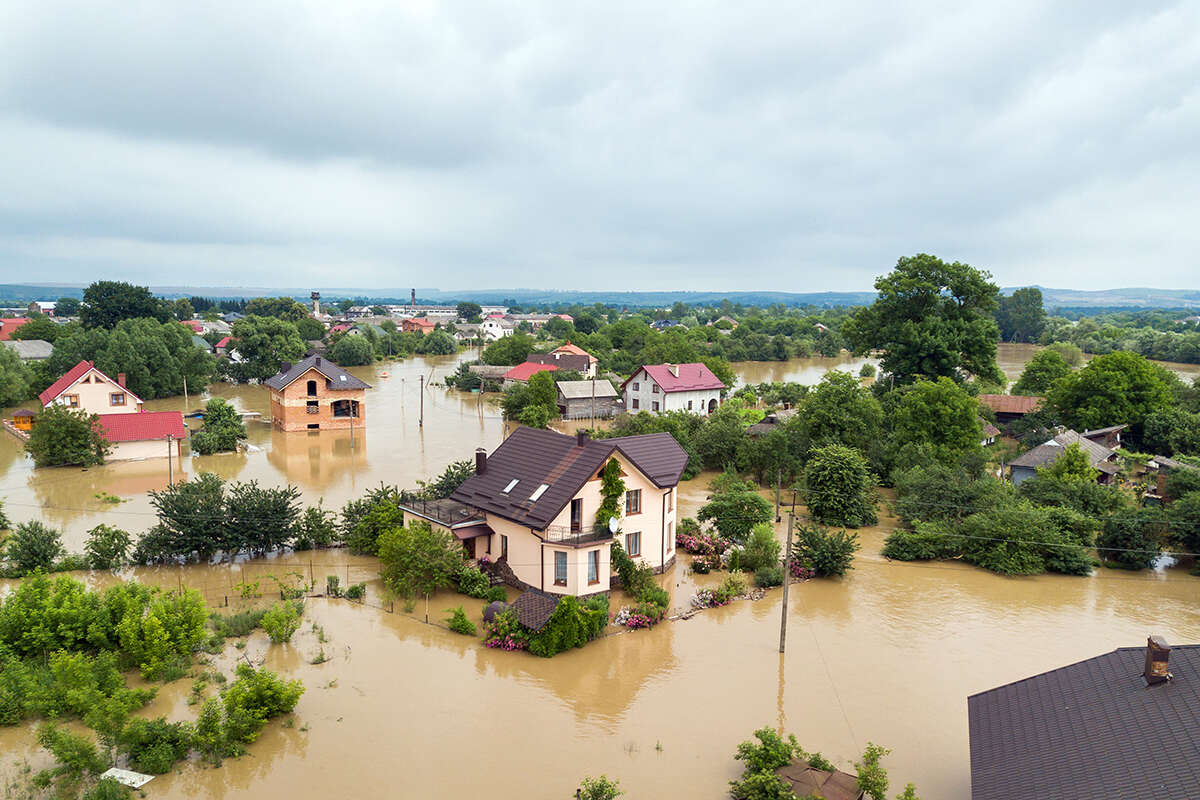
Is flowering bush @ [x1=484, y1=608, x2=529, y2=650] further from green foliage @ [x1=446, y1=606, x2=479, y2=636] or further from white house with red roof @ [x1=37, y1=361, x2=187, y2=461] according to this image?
white house with red roof @ [x1=37, y1=361, x2=187, y2=461]

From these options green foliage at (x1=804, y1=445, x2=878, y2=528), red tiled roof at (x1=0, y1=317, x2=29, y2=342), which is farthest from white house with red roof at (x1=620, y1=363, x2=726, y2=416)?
red tiled roof at (x1=0, y1=317, x2=29, y2=342)

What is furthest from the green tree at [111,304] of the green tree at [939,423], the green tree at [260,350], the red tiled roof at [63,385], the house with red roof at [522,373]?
the green tree at [939,423]

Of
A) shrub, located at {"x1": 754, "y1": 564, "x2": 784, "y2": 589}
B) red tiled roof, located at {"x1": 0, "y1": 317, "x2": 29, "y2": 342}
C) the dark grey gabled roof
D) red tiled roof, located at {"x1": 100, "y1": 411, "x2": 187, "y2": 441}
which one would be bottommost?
shrub, located at {"x1": 754, "y1": 564, "x2": 784, "y2": 589}

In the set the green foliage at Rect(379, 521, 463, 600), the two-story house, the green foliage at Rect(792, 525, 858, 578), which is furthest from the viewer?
A: the green foliage at Rect(792, 525, 858, 578)

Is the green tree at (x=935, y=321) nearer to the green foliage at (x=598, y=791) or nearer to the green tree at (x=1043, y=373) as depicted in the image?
the green tree at (x=1043, y=373)

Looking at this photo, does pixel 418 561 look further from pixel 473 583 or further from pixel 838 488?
pixel 838 488

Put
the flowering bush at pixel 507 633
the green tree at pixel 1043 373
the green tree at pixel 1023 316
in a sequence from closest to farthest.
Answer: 1. the flowering bush at pixel 507 633
2. the green tree at pixel 1043 373
3. the green tree at pixel 1023 316

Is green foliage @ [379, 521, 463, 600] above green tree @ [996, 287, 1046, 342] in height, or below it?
below

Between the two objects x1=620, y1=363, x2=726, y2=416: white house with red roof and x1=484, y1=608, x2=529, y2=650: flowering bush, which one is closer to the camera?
x1=484, y1=608, x2=529, y2=650: flowering bush
